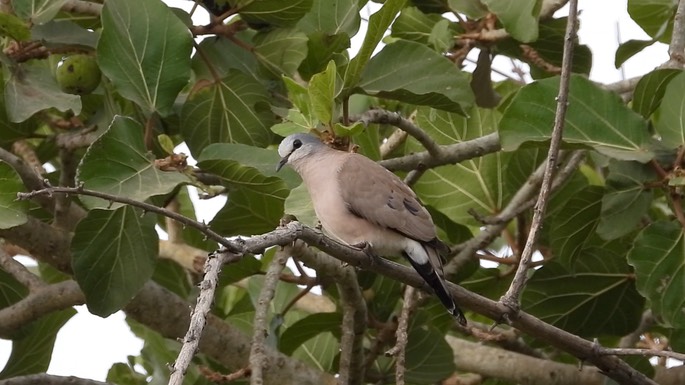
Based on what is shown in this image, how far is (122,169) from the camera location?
10.4 ft

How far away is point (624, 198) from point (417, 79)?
A: 2.45 feet

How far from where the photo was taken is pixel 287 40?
3717mm

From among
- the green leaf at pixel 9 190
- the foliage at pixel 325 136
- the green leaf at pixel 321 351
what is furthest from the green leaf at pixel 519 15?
the green leaf at pixel 9 190

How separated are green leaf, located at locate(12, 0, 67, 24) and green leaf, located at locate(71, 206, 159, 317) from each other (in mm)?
639

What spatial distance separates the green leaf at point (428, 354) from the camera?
12.8 feet

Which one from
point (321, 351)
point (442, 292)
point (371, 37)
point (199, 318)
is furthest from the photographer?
point (321, 351)

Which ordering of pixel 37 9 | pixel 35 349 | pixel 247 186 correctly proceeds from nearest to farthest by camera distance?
1. pixel 247 186
2. pixel 37 9
3. pixel 35 349

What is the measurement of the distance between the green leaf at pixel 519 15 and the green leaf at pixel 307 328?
3.76 ft

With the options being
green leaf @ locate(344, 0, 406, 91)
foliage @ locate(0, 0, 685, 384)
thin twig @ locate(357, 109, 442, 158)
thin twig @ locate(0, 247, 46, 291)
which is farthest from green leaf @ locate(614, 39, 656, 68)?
thin twig @ locate(0, 247, 46, 291)

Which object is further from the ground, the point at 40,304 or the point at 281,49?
the point at 281,49

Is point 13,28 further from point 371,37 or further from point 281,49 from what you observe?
point 371,37

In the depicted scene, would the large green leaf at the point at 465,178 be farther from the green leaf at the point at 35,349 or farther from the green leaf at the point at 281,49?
the green leaf at the point at 35,349

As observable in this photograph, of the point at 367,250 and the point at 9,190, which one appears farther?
the point at 9,190

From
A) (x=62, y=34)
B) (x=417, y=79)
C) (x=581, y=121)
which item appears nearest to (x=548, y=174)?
(x=581, y=121)
